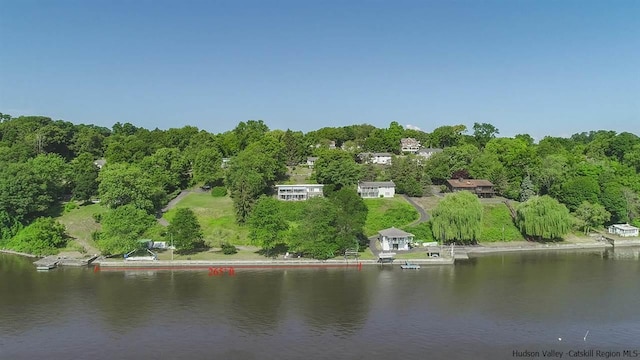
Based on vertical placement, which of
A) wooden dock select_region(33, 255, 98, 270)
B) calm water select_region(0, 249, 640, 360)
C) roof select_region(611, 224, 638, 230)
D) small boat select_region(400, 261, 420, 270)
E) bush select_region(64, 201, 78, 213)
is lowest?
calm water select_region(0, 249, 640, 360)

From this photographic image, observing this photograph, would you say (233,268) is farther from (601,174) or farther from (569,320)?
(601,174)

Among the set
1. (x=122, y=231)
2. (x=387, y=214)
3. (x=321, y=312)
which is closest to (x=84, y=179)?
(x=122, y=231)

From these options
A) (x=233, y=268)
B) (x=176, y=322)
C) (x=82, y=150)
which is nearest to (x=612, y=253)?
(x=233, y=268)

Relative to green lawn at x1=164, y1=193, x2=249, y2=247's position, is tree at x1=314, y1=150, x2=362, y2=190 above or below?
above

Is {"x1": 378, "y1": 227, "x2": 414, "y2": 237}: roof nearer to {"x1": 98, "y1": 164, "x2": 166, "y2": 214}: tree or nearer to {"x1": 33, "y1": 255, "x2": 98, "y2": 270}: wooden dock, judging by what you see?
{"x1": 98, "y1": 164, "x2": 166, "y2": 214}: tree

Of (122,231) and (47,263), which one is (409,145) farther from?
(47,263)

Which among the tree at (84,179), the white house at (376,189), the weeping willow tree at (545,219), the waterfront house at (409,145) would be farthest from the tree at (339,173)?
the waterfront house at (409,145)

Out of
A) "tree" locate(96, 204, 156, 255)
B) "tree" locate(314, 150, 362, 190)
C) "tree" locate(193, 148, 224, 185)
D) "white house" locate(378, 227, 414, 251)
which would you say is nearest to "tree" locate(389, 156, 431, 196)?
"tree" locate(314, 150, 362, 190)

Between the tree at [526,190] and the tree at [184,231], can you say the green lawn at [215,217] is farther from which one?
the tree at [526,190]
